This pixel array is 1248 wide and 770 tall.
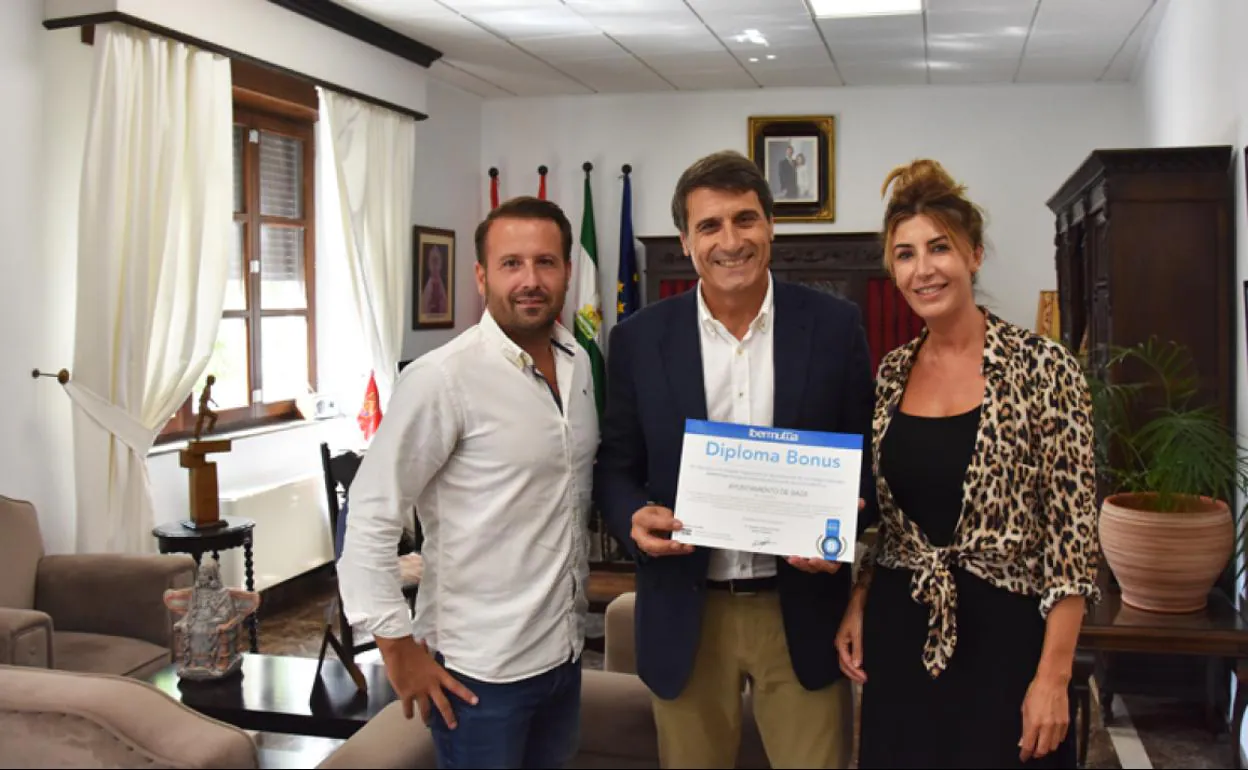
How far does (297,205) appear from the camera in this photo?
5.97 m

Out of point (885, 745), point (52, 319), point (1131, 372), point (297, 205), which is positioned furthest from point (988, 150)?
point (885, 745)

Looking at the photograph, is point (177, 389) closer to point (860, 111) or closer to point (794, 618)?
point (794, 618)

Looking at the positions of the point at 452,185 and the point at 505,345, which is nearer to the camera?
the point at 505,345

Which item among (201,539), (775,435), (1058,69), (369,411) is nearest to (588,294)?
(369,411)

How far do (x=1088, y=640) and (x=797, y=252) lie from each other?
13.1ft

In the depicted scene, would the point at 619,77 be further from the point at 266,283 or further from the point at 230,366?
the point at 230,366

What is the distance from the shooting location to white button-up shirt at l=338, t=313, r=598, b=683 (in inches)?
69.3

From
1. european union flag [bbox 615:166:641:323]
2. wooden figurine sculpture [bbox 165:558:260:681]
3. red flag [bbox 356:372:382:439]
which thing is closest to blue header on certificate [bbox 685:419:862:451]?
wooden figurine sculpture [bbox 165:558:260:681]

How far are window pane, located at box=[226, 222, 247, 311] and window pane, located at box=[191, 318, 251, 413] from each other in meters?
0.08

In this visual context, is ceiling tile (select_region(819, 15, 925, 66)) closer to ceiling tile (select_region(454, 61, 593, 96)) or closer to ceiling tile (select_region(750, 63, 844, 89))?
ceiling tile (select_region(750, 63, 844, 89))

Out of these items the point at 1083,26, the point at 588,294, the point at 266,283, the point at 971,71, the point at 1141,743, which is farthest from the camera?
the point at 588,294

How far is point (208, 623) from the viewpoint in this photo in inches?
121

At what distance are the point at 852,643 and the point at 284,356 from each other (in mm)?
4633

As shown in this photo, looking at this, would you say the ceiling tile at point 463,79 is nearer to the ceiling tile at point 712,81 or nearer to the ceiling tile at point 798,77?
the ceiling tile at point 712,81
